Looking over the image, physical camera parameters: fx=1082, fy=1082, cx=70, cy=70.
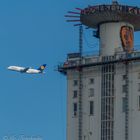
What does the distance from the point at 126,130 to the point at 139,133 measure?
2.78 meters

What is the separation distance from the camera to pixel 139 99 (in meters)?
200

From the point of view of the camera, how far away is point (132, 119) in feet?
656

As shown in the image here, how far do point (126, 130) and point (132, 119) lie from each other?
2.36 meters

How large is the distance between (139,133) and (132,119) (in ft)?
11.1

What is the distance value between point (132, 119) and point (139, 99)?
12.8ft

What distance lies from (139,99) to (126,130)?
6214mm

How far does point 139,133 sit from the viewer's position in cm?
19788

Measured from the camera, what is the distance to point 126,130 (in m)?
199

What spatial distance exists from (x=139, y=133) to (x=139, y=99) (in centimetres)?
648
